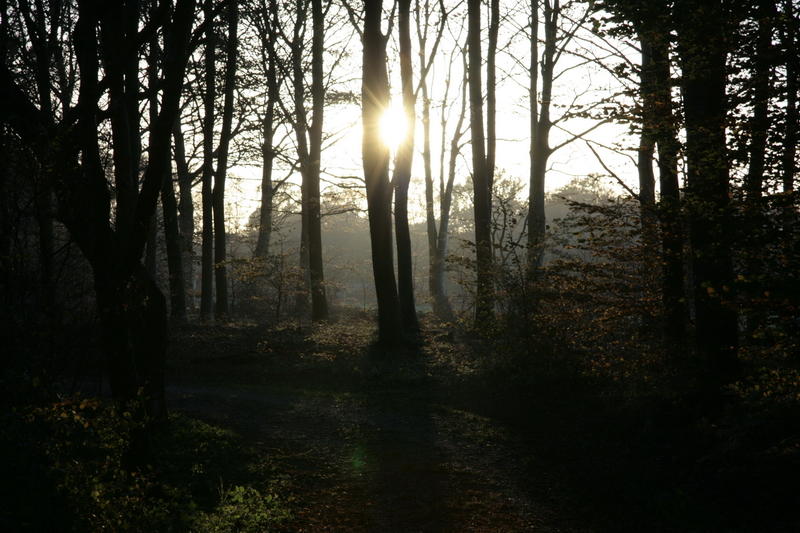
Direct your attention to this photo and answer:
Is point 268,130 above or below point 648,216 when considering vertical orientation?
above

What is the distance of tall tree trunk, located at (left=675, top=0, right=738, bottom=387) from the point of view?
641cm

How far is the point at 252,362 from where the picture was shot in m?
15.4

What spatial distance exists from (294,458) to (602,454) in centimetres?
376

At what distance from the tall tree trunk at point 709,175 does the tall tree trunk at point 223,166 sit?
15529 millimetres

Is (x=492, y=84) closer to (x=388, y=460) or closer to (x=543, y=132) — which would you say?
(x=543, y=132)

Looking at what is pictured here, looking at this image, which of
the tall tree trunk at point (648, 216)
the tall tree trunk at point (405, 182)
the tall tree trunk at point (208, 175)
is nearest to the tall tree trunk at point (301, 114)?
the tall tree trunk at point (208, 175)

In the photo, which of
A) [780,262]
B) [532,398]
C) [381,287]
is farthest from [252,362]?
[780,262]

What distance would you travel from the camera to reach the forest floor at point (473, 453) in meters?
6.17

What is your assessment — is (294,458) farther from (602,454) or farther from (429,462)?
(602,454)

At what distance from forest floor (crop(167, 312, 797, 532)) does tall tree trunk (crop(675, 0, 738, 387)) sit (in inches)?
40.4

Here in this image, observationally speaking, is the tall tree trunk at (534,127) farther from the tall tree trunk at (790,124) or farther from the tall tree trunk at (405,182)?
the tall tree trunk at (790,124)

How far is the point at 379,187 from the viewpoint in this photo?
16.1m

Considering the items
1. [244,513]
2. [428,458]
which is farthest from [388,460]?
[244,513]

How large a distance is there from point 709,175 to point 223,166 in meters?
18.7
